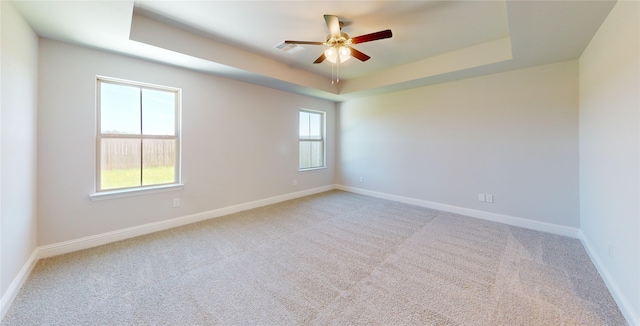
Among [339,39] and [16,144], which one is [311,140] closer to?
[339,39]

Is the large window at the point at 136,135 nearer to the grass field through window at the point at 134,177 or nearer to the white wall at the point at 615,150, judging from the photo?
the grass field through window at the point at 134,177

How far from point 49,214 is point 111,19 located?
2192mm

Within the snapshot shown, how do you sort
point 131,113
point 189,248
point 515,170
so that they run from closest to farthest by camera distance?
point 189,248 → point 131,113 → point 515,170

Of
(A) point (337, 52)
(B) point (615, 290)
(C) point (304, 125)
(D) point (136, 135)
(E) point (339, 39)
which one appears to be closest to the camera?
(B) point (615, 290)

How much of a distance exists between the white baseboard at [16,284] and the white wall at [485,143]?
200 inches

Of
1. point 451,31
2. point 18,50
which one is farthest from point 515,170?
point 18,50

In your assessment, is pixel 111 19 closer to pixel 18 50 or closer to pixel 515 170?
pixel 18 50

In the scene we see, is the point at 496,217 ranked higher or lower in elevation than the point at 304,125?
lower

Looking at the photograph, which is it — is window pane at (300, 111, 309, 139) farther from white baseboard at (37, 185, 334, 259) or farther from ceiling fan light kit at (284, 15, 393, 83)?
ceiling fan light kit at (284, 15, 393, 83)

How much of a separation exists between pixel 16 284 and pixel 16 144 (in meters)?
1.16

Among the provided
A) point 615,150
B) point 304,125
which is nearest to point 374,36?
point 615,150

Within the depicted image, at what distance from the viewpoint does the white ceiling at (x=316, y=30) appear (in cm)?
204

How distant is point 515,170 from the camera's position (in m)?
3.47

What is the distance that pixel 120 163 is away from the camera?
2980 millimetres
